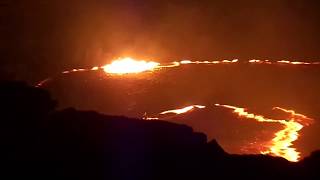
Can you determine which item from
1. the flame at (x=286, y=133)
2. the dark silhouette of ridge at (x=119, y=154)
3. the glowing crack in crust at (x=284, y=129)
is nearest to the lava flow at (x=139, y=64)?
the glowing crack in crust at (x=284, y=129)

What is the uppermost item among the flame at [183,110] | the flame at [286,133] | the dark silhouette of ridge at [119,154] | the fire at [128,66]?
the fire at [128,66]

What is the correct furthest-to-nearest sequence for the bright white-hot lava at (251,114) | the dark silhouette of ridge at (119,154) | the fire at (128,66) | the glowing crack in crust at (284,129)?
the fire at (128,66), the bright white-hot lava at (251,114), the glowing crack in crust at (284,129), the dark silhouette of ridge at (119,154)

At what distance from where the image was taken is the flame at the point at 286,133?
24194 millimetres

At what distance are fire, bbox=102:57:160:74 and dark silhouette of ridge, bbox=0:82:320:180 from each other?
897 inches

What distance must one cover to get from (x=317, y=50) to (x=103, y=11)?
16.7 meters

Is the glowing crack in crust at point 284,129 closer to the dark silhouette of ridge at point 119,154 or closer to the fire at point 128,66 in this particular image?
the fire at point 128,66

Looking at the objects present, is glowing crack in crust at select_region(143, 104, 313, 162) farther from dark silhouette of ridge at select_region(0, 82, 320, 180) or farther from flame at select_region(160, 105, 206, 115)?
dark silhouette of ridge at select_region(0, 82, 320, 180)

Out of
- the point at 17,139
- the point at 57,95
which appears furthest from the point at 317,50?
the point at 17,139

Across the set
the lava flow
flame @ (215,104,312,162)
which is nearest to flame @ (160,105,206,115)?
flame @ (215,104,312,162)

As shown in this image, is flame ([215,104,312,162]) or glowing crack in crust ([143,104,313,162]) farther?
glowing crack in crust ([143,104,313,162])

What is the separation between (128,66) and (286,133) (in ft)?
45.9

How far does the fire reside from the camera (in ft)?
119

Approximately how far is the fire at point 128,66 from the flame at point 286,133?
761 centimetres

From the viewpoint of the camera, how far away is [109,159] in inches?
487
